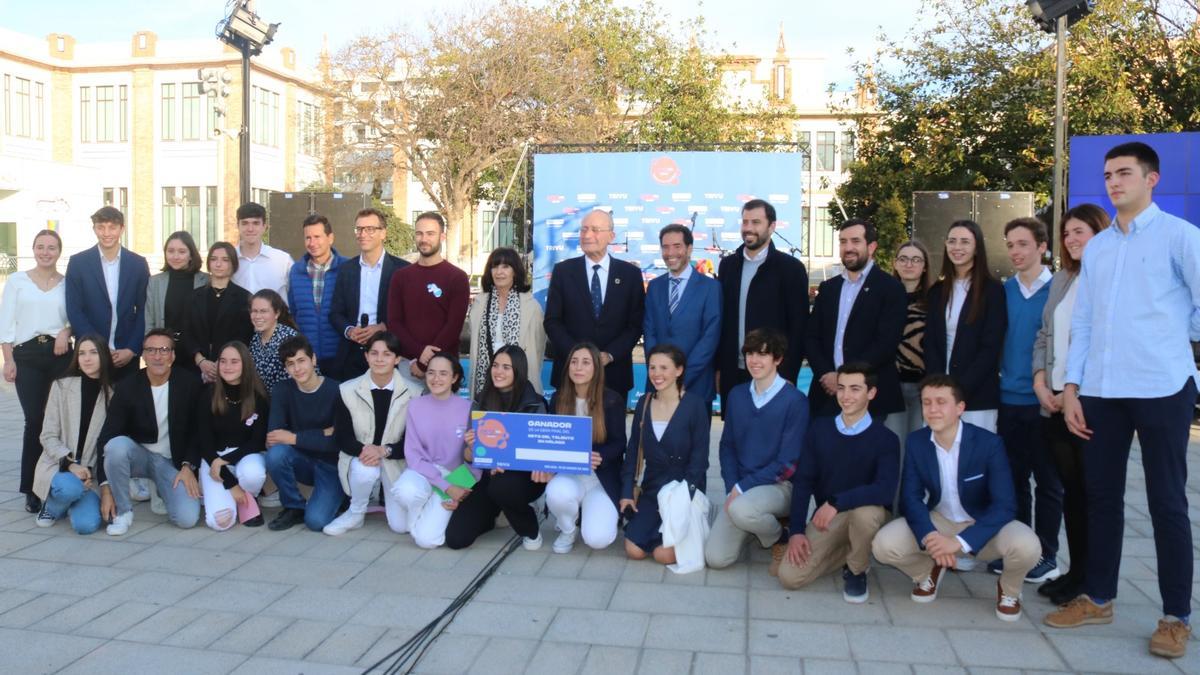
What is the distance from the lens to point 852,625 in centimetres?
394

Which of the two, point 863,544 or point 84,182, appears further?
point 84,182

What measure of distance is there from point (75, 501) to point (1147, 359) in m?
5.33

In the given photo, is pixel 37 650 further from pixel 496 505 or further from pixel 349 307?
pixel 349 307

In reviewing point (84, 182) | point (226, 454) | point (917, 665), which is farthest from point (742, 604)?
point (84, 182)

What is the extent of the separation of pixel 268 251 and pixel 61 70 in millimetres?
44462

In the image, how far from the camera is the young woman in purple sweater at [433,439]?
5.16 m

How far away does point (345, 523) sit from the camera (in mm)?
5352

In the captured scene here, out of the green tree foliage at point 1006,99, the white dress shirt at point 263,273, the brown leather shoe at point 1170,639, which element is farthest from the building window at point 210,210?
the brown leather shoe at point 1170,639

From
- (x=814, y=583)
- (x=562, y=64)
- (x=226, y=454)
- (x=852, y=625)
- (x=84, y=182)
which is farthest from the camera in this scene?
(x=84, y=182)

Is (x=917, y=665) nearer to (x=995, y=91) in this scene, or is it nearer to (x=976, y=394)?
(x=976, y=394)

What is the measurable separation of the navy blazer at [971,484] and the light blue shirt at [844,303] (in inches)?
31.4

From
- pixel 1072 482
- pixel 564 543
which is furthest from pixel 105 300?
pixel 1072 482

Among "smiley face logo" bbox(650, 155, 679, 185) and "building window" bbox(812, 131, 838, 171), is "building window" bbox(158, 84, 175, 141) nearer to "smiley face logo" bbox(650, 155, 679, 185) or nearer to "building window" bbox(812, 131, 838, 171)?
"building window" bbox(812, 131, 838, 171)

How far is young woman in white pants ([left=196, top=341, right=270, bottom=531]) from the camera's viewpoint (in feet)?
17.5
